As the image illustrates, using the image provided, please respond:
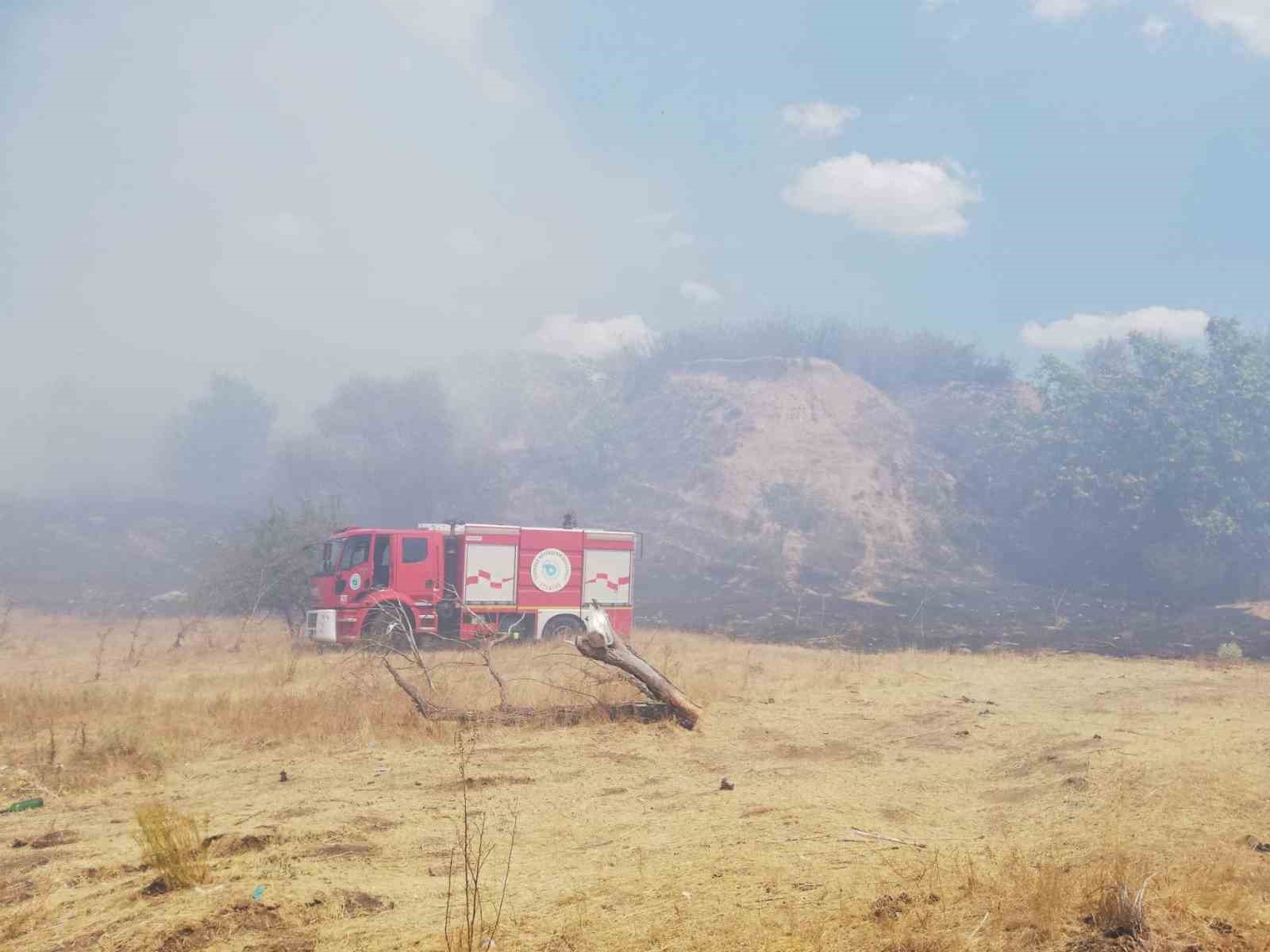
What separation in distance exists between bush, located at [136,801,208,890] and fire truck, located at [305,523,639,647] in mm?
12642

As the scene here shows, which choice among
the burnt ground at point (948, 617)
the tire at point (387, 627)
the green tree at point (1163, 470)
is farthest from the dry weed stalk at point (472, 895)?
the green tree at point (1163, 470)

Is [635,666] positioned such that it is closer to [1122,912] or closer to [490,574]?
[1122,912]

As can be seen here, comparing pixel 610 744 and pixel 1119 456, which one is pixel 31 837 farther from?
pixel 1119 456

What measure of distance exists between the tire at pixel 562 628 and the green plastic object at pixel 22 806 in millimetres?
13578

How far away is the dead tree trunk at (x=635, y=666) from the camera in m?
10.4

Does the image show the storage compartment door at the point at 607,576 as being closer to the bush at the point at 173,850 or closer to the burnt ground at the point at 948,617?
the burnt ground at the point at 948,617

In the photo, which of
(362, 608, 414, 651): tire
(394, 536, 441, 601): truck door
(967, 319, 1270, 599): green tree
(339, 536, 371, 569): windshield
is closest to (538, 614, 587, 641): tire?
(394, 536, 441, 601): truck door

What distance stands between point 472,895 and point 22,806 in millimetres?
5642

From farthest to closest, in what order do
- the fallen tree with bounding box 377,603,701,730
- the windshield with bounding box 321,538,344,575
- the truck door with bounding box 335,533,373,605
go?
1. the windshield with bounding box 321,538,344,575
2. the truck door with bounding box 335,533,373,605
3. the fallen tree with bounding box 377,603,701,730

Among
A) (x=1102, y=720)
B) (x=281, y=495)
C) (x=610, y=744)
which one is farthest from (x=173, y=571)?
(x=1102, y=720)

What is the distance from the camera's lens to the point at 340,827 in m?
6.77

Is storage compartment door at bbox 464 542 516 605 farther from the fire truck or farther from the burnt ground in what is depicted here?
the burnt ground

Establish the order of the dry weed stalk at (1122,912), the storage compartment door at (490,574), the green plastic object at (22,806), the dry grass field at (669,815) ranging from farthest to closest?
the storage compartment door at (490,574), the green plastic object at (22,806), the dry grass field at (669,815), the dry weed stalk at (1122,912)

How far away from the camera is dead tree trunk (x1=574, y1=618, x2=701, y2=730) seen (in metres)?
10.4
